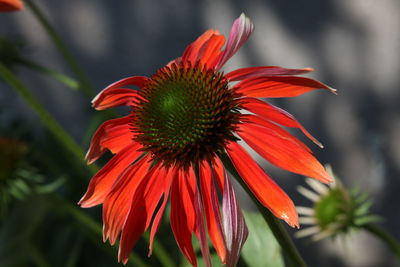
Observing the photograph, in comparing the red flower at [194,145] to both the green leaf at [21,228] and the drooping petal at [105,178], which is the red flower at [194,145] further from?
the green leaf at [21,228]

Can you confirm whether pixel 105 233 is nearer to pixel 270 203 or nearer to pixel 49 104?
pixel 270 203

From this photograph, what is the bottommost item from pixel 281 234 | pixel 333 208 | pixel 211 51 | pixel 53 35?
pixel 333 208

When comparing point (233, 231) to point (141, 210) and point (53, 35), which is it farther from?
point (53, 35)

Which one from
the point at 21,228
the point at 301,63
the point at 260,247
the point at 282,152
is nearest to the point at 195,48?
the point at 282,152

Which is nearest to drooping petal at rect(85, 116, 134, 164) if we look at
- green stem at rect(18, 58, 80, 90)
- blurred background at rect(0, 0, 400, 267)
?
green stem at rect(18, 58, 80, 90)

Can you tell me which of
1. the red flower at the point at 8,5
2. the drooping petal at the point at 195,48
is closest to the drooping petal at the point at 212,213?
the drooping petal at the point at 195,48

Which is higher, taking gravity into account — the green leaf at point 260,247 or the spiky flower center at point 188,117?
the spiky flower center at point 188,117
